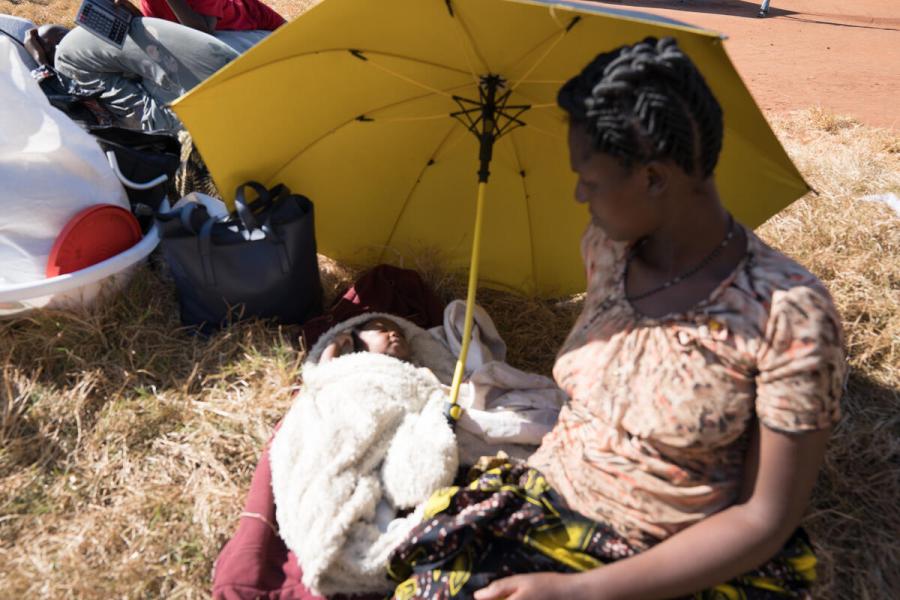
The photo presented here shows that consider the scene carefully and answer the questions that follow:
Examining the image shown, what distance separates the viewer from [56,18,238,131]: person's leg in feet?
13.7

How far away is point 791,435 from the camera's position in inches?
55.3

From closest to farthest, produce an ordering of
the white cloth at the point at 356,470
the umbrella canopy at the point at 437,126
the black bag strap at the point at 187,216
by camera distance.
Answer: the white cloth at the point at 356,470 → the umbrella canopy at the point at 437,126 → the black bag strap at the point at 187,216

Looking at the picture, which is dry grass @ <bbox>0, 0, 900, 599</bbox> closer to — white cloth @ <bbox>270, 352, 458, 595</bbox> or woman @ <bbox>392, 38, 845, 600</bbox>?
white cloth @ <bbox>270, 352, 458, 595</bbox>

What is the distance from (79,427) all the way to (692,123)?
264cm

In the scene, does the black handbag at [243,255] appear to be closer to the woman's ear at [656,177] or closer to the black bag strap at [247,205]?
the black bag strap at [247,205]

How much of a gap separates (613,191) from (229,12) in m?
3.99

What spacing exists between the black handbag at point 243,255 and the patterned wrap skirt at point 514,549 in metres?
1.62

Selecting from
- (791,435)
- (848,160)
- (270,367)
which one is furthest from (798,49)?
(791,435)

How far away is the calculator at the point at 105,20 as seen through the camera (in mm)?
4047

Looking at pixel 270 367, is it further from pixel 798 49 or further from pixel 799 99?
pixel 798 49

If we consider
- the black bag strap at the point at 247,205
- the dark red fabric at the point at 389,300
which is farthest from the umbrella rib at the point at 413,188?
the black bag strap at the point at 247,205

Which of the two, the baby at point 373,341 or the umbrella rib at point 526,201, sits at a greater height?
the umbrella rib at point 526,201

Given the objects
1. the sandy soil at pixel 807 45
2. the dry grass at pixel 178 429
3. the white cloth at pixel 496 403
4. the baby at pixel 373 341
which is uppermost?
the sandy soil at pixel 807 45

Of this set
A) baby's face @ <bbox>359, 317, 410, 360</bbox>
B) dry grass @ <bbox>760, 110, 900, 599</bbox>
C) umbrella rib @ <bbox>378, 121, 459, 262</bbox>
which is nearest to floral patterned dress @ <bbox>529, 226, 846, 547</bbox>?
dry grass @ <bbox>760, 110, 900, 599</bbox>
